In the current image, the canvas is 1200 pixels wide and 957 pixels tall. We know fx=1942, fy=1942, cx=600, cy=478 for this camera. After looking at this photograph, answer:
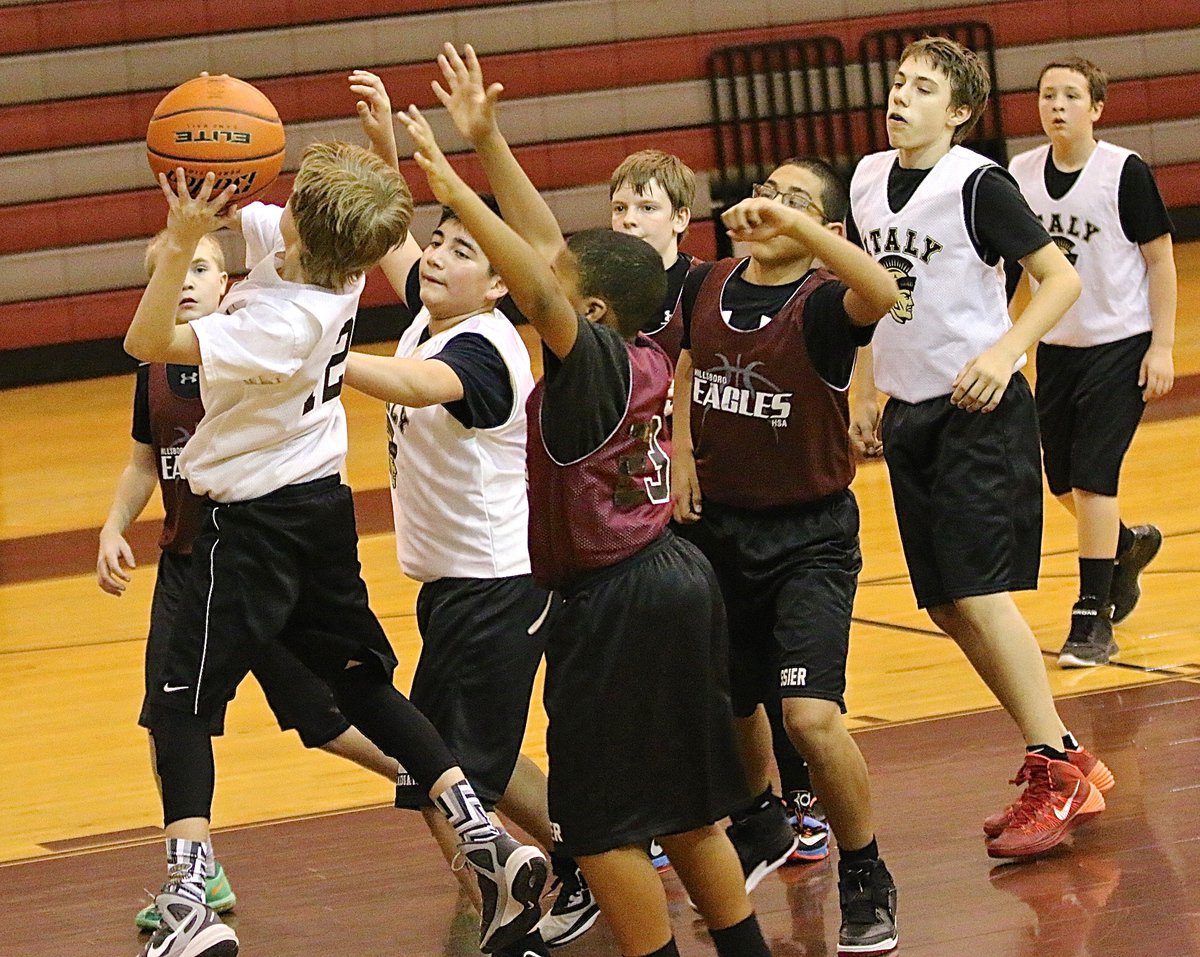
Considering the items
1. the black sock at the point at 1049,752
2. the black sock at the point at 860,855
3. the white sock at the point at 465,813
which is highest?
the white sock at the point at 465,813

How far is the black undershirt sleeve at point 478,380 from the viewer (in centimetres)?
361

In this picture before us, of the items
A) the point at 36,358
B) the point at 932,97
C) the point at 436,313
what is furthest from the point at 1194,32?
the point at 436,313

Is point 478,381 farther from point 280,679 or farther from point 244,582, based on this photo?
point 280,679

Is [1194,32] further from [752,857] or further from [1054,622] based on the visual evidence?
[752,857]

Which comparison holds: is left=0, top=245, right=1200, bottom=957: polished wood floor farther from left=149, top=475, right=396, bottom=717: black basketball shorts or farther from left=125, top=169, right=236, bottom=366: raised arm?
left=125, top=169, right=236, bottom=366: raised arm

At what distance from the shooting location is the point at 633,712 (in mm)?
3133

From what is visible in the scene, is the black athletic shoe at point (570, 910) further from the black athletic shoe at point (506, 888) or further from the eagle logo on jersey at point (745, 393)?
the eagle logo on jersey at point (745, 393)

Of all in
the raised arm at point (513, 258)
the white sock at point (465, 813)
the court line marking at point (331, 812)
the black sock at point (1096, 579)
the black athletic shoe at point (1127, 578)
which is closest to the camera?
the raised arm at point (513, 258)

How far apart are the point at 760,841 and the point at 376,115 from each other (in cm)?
170

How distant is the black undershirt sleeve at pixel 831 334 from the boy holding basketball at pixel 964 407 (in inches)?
16.8

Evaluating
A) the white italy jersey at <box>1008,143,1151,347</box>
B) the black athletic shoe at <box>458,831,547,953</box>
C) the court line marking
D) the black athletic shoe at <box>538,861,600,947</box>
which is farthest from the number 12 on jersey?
the white italy jersey at <box>1008,143,1151,347</box>

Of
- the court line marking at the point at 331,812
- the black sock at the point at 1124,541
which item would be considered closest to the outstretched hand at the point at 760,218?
the court line marking at the point at 331,812

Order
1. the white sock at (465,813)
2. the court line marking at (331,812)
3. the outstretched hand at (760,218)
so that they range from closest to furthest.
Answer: the outstretched hand at (760,218) → the white sock at (465,813) → the court line marking at (331,812)

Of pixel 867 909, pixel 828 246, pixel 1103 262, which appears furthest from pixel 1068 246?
pixel 867 909
